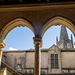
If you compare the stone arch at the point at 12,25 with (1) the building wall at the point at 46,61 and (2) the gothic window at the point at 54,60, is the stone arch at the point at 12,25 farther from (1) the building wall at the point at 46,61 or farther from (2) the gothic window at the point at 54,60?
(2) the gothic window at the point at 54,60

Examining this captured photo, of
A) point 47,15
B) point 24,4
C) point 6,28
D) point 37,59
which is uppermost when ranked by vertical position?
point 24,4

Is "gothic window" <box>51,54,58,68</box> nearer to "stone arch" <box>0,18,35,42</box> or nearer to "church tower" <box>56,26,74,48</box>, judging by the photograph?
"stone arch" <box>0,18,35,42</box>

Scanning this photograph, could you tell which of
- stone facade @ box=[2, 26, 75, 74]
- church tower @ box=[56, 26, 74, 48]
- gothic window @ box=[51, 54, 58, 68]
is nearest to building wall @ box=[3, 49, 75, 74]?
stone facade @ box=[2, 26, 75, 74]

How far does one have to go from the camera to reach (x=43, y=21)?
6.00 metres

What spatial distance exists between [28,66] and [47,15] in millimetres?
17424

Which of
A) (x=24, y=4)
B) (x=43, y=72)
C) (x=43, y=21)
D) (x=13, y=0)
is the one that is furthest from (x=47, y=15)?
(x=43, y=72)

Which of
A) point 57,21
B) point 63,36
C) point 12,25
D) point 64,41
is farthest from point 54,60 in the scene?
point 63,36

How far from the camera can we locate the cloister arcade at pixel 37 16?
5929 mm

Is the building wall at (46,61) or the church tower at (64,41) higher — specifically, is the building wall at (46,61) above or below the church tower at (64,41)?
below

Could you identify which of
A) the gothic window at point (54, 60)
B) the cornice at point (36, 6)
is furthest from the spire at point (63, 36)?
the cornice at point (36, 6)

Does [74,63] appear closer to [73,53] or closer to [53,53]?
[73,53]

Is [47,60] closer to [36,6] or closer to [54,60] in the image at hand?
[54,60]

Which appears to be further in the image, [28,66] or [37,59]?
[28,66]

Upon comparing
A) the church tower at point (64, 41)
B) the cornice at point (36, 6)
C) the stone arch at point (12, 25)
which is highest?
the church tower at point (64, 41)
